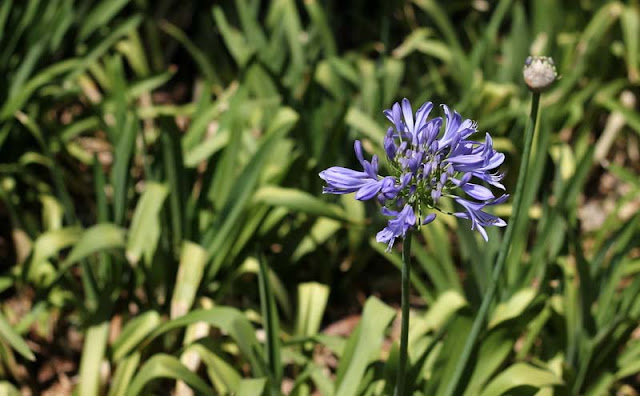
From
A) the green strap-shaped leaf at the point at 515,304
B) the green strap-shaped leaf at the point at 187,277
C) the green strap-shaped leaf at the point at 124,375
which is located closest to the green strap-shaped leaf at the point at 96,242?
the green strap-shaped leaf at the point at 187,277

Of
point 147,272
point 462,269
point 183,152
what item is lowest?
point 462,269

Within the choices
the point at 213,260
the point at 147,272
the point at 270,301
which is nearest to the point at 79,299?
the point at 147,272

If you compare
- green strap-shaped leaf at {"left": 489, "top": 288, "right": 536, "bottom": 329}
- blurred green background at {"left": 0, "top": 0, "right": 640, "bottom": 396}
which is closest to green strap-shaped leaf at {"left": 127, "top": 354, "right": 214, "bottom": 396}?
blurred green background at {"left": 0, "top": 0, "right": 640, "bottom": 396}

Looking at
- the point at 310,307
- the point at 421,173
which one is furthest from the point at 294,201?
the point at 421,173

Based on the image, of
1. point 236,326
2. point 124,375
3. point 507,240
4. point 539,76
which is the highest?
point 539,76

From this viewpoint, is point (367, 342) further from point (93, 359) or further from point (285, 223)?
point (285, 223)

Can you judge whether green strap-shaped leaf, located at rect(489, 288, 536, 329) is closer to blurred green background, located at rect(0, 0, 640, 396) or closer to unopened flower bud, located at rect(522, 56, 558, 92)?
blurred green background, located at rect(0, 0, 640, 396)

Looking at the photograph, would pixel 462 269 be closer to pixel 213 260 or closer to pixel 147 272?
pixel 213 260

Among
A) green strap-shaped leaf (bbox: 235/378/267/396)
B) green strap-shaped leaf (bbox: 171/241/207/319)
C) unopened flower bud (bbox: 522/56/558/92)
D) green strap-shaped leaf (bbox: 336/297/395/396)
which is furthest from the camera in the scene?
green strap-shaped leaf (bbox: 171/241/207/319)
